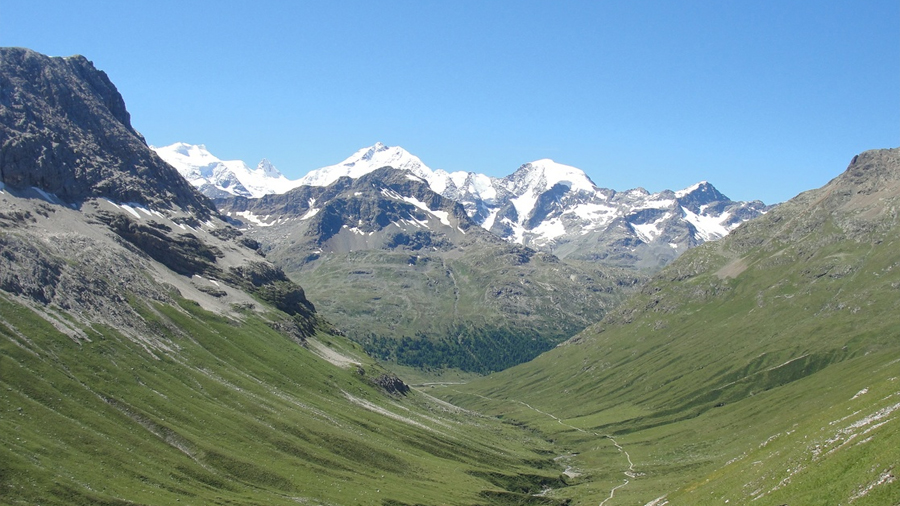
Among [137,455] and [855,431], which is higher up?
[855,431]

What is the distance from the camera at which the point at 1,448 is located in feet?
419

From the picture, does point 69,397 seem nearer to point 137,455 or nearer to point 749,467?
point 137,455

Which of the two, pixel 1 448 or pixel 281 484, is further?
pixel 281 484

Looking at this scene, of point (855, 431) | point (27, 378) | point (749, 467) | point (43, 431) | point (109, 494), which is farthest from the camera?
point (27, 378)

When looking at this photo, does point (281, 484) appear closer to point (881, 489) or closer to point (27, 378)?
point (27, 378)

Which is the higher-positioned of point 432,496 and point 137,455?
point 137,455

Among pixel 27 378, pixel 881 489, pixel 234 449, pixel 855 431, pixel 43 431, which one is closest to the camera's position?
pixel 881 489

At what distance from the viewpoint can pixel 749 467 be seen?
355 ft

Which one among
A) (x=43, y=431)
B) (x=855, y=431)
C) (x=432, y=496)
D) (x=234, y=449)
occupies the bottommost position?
(x=432, y=496)

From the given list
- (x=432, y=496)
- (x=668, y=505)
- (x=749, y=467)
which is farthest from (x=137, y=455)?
(x=749, y=467)

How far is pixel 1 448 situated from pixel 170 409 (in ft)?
221

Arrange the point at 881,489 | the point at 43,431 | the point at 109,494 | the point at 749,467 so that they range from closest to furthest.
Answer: the point at 881,489 → the point at 749,467 → the point at 109,494 → the point at 43,431

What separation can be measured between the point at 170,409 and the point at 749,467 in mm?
151296

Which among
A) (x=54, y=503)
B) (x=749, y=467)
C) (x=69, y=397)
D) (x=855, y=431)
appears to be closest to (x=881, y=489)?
(x=855, y=431)
